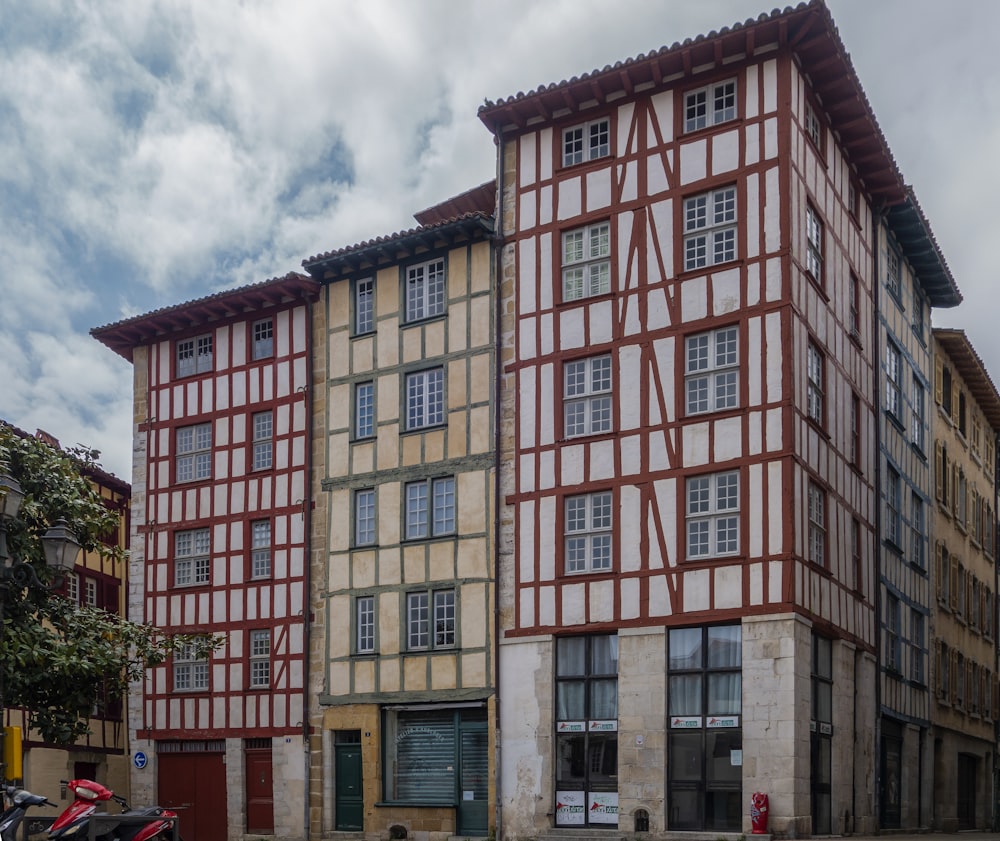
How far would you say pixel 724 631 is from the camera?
91.6ft

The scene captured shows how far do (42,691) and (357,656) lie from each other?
30.7 ft

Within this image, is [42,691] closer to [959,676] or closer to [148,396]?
[148,396]

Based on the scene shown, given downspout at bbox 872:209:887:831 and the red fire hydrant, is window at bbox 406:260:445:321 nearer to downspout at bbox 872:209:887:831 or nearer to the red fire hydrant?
downspout at bbox 872:209:887:831

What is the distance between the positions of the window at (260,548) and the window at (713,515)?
11009 millimetres

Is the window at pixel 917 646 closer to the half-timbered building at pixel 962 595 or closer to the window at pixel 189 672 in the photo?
the half-timbered building at pixel 962 595

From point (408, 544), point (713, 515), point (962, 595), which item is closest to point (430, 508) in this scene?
point (408, 544)

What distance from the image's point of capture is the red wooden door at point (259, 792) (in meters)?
34.0

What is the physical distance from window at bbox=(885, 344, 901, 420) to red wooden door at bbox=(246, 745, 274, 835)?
53.1 ft

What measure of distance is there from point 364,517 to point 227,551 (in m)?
4.04

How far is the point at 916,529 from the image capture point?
38.5 m

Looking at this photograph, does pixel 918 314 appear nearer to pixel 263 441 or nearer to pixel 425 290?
pixel 425 290

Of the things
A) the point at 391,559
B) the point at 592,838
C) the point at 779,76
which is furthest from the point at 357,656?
the point at 779,76

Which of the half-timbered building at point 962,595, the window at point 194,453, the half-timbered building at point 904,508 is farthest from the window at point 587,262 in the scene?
the half-timbered building at point 962,595

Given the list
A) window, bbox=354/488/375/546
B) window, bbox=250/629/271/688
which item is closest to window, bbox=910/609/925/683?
window, bbox=354/488/375/546
